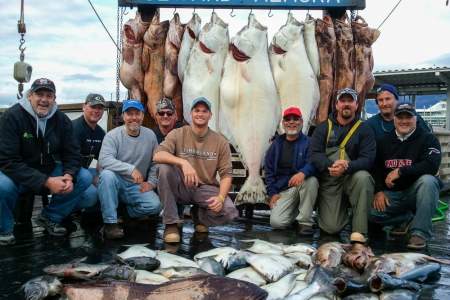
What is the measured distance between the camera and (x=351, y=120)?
171 inches

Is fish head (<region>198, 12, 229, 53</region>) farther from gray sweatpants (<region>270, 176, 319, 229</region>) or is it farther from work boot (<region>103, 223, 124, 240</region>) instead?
work boot (<region>103, 223, 124, 240</region>)

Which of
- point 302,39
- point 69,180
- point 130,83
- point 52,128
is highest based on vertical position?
point 302,39

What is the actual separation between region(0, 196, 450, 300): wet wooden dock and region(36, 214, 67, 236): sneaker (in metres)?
0.07

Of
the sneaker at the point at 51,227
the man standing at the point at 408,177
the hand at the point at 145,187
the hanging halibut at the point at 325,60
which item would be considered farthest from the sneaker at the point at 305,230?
the sneaker at the point at 51,227

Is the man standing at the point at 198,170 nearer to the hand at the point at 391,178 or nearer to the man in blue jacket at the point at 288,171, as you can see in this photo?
the man in blue jacket at the point at 288,171

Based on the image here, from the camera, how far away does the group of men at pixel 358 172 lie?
4043mm

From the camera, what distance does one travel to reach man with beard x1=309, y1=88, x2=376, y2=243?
411cm

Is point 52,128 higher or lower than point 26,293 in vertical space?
higher

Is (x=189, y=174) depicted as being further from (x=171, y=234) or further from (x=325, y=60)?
(x=325, y=60)

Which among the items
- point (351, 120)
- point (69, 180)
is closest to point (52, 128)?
point (69, 180)

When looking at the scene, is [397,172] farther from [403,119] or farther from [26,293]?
[26,293]

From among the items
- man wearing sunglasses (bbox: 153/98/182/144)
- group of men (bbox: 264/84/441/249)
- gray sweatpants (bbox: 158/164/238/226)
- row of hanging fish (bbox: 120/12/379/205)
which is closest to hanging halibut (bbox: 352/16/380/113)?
row of hanging fish (bbox: 120/12/379/205)

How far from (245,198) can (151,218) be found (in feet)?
3.29

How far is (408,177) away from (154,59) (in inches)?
129
